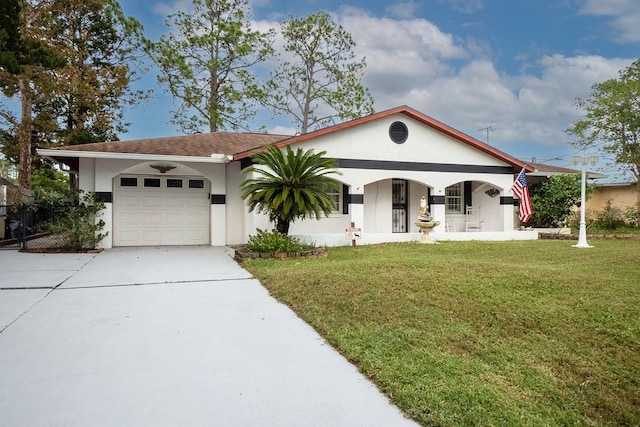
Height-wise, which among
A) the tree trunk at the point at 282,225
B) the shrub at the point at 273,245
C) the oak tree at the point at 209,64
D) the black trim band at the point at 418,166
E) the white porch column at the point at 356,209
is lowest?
the shrub at the point at 273,245

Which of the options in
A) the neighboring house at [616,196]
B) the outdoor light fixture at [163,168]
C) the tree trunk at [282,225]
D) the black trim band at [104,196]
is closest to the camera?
the tree trunk at [282,225]

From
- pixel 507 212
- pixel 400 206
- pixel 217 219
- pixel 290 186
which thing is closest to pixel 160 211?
pixel 217 219

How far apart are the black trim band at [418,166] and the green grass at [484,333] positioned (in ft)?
19.1

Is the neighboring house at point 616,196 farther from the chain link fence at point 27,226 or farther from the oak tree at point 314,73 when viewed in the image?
the chain link fence at point 27,226

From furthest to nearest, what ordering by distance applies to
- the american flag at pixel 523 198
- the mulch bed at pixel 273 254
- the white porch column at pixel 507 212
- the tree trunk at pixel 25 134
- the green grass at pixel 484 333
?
the tree trunk at pixel 25 134 < the white porch column at pixel 507 212 < the american flag at pixel 523 198 < the mulch bed at pixel 273 254 < the green grass at pixel 484 333

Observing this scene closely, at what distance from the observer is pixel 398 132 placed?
1427cm

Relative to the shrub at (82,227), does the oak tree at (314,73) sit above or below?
above

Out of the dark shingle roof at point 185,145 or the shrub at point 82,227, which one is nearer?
the shrub at point 82,227

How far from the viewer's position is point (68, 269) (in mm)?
8992

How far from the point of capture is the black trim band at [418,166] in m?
13.7

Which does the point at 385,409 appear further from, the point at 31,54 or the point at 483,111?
the point at 483,111

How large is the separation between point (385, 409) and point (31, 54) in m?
13.2

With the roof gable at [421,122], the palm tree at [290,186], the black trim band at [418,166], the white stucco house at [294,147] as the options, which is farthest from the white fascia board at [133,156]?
the black trim band at [418,166]

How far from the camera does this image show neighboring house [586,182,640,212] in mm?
24602
